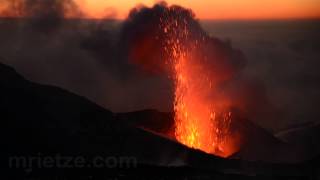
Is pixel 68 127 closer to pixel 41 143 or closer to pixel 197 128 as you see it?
pixel 41 143

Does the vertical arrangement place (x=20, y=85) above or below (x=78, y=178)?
above

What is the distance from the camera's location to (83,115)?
146125 millimetres

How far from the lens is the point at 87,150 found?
130 meters

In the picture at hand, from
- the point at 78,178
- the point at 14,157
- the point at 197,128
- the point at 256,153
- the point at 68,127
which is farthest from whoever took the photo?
the point at 256,153

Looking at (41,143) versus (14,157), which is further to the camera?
(41,143)

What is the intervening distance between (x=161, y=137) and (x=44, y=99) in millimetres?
29354

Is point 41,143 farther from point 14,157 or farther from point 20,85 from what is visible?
point 20,85

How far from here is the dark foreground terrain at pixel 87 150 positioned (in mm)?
116812

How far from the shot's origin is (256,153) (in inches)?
6737

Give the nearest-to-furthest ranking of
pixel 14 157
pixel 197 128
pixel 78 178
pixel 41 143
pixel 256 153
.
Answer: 1. pixel 78 178
2. pixel 14 157
3. pixel 41 143
4. pixel 197 128
5. pixel 256 153

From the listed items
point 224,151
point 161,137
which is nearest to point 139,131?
point 161,137

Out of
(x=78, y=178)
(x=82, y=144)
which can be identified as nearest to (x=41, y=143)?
(x=82, y=144)

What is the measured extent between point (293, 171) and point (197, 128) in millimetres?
31507

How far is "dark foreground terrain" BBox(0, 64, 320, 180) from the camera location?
117 metres
